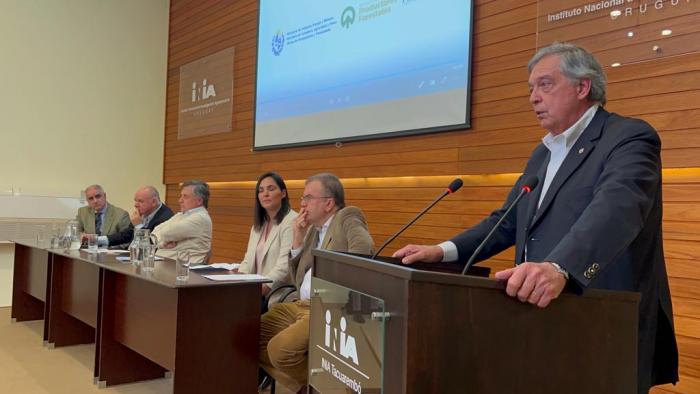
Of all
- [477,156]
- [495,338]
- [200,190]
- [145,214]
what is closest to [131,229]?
[145,214]

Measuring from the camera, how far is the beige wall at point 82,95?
20.0 feet

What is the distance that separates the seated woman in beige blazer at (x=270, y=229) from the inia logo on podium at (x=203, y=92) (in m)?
2.84

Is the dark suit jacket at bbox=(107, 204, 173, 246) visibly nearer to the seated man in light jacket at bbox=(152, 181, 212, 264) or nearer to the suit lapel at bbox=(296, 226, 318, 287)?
the seated man in light jacket at bbox=(152, 181, 212, 264)

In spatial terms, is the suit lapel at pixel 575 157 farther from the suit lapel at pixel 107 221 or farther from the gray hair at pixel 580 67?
the suit lapel at pixel 107 221

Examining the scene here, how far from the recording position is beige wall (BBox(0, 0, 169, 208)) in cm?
611

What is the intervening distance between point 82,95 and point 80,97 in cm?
3

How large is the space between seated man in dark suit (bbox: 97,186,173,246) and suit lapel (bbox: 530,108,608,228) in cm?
407

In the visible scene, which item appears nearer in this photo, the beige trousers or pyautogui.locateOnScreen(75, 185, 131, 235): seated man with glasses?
the beige trousers

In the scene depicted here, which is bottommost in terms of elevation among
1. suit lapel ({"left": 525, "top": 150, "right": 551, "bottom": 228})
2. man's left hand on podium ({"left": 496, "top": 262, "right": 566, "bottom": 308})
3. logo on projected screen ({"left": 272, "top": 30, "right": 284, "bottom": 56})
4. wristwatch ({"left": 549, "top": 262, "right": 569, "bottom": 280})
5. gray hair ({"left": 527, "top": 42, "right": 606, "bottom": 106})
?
man's left hand on podium ({"left": 496, "top": 262, "right": 566, "bottom": 308})

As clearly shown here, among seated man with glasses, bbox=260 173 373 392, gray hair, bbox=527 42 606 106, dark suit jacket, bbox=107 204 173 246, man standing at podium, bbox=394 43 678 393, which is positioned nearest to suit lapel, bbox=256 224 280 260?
seated man with glasses, bbox=260 173 373 392

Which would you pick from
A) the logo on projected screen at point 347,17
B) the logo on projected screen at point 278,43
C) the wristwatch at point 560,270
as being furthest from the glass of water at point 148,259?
the logo on projected screen at point 278,43

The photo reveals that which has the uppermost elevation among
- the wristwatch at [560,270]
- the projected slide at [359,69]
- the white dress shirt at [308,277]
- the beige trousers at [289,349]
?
the projected slide at [359,69]

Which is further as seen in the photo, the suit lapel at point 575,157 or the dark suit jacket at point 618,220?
the suit lapel at point 575,157

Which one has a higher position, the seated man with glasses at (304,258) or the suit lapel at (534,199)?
the suit lapel at (534,199)
